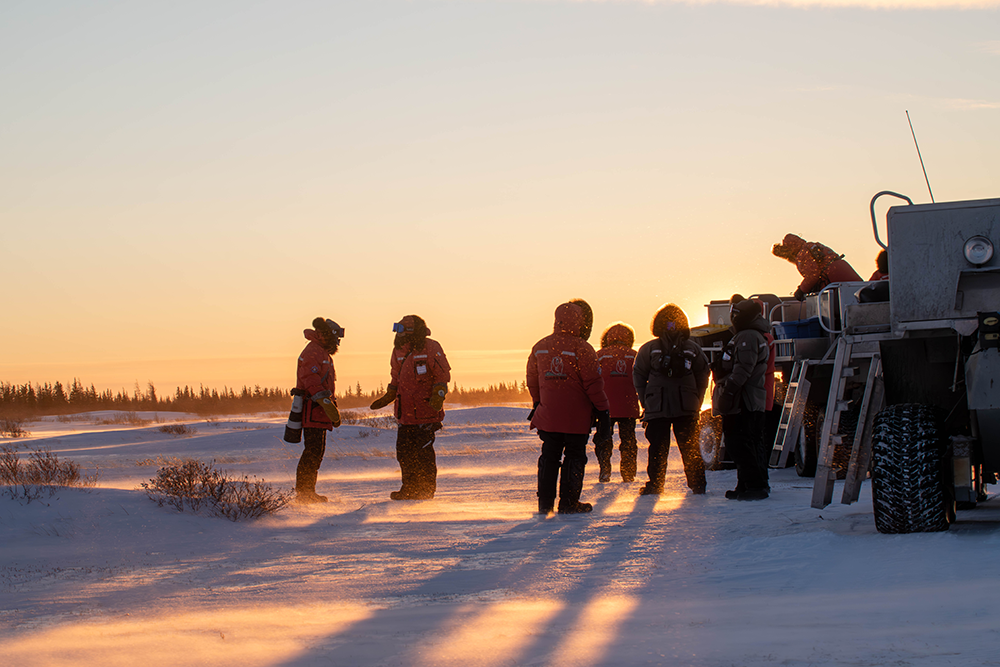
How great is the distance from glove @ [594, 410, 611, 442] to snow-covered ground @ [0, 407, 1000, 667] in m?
0.82

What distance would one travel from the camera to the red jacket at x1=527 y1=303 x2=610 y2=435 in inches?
349

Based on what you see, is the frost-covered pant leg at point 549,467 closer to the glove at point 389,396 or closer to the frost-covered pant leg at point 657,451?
the frost-covered pant leg at point 657,451

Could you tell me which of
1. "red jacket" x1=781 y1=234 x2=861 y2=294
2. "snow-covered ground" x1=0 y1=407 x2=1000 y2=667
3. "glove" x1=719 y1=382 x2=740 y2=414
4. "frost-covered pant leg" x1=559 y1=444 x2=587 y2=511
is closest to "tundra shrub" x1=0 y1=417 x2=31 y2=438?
"snow-covered ground" x1=0 y1=407 x2=1000 y2=667

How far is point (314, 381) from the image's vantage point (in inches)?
408

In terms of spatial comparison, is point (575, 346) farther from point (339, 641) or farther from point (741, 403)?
point (339, 641)

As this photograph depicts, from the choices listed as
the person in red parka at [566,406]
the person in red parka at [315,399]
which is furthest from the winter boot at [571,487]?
the person in red parka at [315,399]

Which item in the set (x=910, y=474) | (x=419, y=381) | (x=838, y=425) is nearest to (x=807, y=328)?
(x=838, y=425)

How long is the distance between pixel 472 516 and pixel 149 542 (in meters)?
2.74

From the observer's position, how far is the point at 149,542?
721cm

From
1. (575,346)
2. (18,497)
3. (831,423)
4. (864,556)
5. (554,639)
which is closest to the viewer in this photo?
(554,639)

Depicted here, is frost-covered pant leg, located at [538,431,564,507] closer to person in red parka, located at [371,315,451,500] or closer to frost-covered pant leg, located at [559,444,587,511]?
frost-covered pant leg, located at [559,444,587,511]

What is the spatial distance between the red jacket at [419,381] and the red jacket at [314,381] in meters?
0.74

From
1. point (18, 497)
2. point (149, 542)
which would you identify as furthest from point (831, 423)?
point (18, 497)

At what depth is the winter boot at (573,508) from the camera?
345 inches
